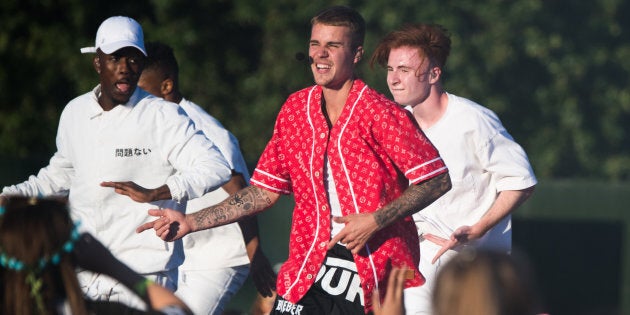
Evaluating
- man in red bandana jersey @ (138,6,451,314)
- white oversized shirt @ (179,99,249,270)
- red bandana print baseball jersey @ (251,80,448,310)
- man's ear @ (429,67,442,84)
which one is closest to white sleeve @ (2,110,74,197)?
man in red bandana jersey @ (138,6,451,314)

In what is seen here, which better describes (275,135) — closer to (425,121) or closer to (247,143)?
(425,121)

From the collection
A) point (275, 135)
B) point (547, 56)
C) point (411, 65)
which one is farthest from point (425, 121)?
point (547, 56)

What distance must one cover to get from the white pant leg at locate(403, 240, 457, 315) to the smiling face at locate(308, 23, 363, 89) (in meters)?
1.05

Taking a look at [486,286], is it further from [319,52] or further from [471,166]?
[471,166]

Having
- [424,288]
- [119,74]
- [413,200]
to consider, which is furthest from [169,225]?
[424,288]

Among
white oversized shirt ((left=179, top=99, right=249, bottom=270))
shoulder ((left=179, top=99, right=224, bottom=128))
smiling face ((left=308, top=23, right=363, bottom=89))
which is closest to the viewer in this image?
smiling face ((left=308, top=23, right=363, bottom=89))

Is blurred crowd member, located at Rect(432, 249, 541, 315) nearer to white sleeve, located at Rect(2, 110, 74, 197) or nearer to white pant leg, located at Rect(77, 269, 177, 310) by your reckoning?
white pant leg, located at Rect(77, 269, 177, 310)

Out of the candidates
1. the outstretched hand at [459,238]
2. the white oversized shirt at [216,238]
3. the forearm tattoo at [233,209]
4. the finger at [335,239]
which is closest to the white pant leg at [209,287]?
the white oversized shirt at [216,238]

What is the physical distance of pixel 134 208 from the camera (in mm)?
6801

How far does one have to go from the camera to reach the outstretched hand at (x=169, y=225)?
6.16m

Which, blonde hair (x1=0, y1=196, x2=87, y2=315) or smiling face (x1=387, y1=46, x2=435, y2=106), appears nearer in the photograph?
blonde hair (x1=0, y1=196, x2=87, y2=315)

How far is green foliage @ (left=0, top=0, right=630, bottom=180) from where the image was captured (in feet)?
68.5

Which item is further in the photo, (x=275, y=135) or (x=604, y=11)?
(x=604, y=11)

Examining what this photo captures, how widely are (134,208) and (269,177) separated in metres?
0.85
